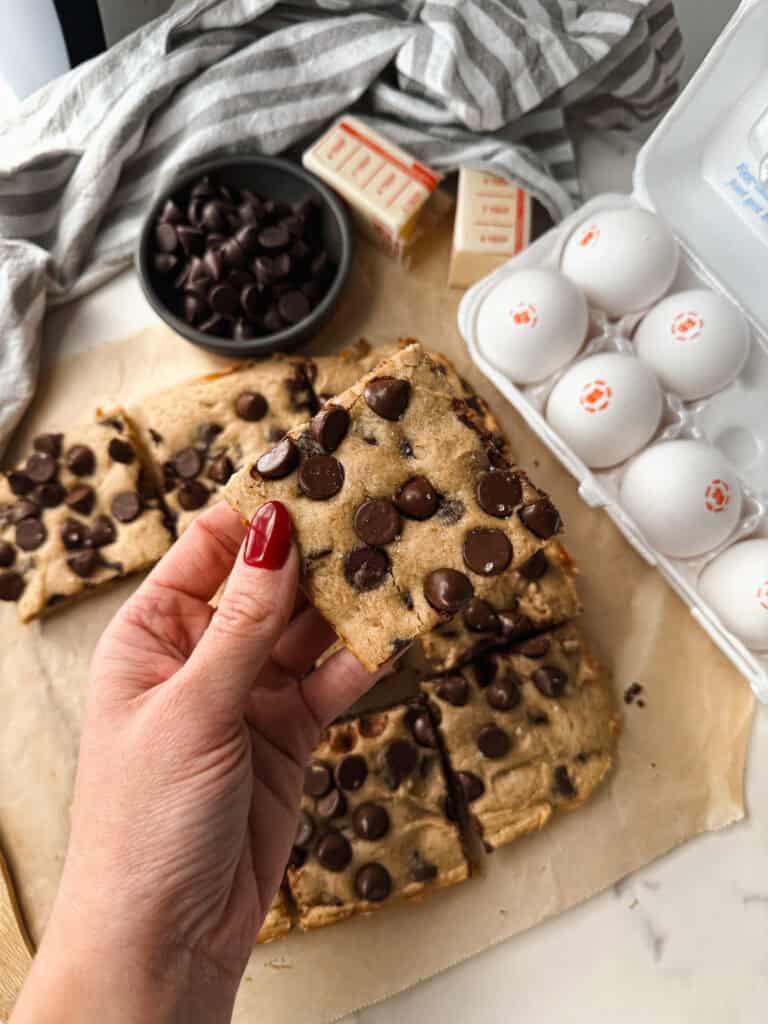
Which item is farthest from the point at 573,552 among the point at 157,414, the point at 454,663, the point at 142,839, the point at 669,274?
the point at 142,839

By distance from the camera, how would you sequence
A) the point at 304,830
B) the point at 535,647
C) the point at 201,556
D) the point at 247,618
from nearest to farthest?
the point at 247,618
the point at 201,556
the point at 304,830
the point at 535,647

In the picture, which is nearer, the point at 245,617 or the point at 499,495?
the point at 245,617

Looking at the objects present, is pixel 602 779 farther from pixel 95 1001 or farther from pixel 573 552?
pixel 95 1001

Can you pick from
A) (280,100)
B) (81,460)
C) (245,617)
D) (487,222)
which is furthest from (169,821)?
(280,100)

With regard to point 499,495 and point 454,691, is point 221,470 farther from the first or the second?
point 499,495

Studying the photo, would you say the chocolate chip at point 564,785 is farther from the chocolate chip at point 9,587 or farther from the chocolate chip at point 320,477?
the chocolate chip at point 9,587

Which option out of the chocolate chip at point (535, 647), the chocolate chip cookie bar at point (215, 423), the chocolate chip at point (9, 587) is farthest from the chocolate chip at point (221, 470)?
the chocolate chip at point (535, 647)
